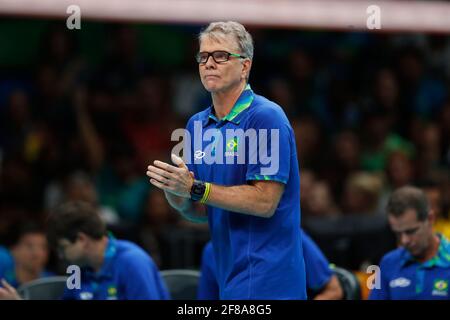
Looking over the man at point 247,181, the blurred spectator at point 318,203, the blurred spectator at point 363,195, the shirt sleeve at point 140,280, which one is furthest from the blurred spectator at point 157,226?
the man at point 247,181

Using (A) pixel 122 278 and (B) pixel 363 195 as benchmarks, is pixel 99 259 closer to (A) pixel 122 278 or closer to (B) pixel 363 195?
(A) pixel 122 278

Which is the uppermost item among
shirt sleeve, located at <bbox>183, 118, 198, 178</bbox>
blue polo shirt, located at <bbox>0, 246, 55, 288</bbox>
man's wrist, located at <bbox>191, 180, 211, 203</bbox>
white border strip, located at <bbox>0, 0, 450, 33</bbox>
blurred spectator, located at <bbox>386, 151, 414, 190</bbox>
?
white border strip, located at <bbox>0, 0, 450, 33</bbox>

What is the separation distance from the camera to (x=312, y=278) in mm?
5863

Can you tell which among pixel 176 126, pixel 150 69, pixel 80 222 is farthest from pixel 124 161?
pixel 80 222

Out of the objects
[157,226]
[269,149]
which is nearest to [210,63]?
[269,149]

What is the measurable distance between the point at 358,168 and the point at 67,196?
262 centimetres

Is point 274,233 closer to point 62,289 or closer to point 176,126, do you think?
point 62,289

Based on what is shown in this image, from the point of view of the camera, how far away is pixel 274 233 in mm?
4527

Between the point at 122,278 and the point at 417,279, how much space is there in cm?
165

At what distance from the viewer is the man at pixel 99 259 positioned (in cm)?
566

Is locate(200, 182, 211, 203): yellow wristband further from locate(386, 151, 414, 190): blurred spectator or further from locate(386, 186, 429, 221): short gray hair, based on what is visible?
locate(386, 151, 414, 190): blurred spectator

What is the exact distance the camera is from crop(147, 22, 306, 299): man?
4457 mm

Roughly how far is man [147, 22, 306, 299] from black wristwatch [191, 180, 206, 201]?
55mm

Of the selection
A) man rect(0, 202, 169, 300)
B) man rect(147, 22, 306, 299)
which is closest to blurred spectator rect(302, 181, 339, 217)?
man rect(0, 202, 169, 300)
